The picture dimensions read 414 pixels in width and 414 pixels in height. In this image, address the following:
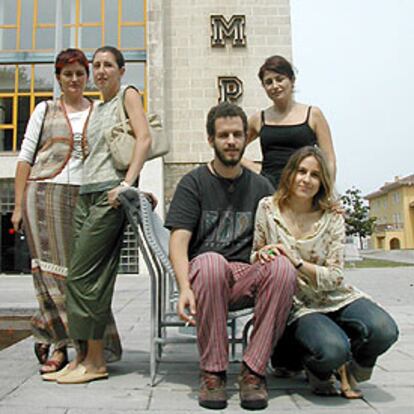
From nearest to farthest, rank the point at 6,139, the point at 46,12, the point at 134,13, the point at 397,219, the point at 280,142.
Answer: the point at 280,142 → the point at 6,139 → the point at 134,13 → the point at 46,12 → the point at 397,219

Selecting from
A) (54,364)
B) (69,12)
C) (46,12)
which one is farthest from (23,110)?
(54,364)

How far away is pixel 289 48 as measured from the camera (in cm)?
1906

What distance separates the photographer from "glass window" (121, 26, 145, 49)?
724 inches

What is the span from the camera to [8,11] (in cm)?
1877

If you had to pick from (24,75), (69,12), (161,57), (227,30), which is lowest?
(24,75)

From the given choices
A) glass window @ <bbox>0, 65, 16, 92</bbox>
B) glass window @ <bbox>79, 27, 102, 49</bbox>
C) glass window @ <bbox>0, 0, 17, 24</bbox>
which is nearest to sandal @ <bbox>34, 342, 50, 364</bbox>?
glass window @ <bbox>79, 27, 102, 49</bbox>

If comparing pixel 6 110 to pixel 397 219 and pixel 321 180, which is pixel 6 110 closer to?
pixel 321 180

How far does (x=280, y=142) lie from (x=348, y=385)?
162 centimetres

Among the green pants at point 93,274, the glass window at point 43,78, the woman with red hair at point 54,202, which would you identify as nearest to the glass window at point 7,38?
the glass window at point 43,78

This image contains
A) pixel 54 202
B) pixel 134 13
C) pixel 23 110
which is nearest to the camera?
pixel 54 202

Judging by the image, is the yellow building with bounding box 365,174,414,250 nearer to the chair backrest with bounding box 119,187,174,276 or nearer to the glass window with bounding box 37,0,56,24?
the glass window with bounding box 37,0,56,24

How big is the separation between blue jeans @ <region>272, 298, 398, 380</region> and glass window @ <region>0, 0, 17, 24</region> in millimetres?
18969

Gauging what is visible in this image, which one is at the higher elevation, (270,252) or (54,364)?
(270,252)

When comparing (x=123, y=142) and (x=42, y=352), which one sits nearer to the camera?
(x=123, y=142)
